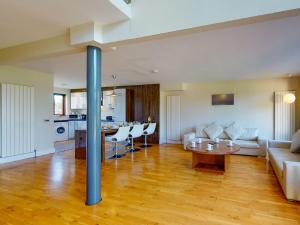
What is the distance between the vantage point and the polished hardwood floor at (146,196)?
7.48 ft

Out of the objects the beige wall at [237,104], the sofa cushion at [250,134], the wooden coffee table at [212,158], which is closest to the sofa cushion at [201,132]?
the beige wall at [237,104]

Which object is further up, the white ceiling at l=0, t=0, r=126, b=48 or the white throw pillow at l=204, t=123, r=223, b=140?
the white ceiling at l=0, t=0, r=126, b=48

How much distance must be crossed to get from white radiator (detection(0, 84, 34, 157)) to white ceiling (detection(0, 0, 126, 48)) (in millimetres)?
2419

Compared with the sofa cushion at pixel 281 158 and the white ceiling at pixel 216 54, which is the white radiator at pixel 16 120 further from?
the sofa cushion at pixel 281 158

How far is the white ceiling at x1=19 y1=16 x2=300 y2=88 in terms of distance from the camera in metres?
2.74

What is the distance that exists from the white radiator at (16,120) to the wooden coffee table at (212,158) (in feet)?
13.8

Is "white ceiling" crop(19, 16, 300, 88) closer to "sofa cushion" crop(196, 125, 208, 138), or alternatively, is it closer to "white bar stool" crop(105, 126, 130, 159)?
"white bar stool" crop(105, 126, 130, 159)

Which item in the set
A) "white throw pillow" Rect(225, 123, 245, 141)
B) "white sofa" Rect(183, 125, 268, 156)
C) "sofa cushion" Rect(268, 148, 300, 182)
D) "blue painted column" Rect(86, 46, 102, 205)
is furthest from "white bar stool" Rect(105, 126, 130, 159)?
"sofa cushion" Rect(268, 148, 300, 182)

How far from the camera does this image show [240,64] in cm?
446

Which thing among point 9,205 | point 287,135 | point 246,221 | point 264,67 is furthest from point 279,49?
point 9,205

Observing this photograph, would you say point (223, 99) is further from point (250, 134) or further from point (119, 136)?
point (119, 136)

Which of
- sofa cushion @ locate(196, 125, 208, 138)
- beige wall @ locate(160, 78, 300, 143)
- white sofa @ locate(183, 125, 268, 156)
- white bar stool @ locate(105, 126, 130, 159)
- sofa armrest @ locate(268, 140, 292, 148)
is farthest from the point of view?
sofa cushion @ locate(196, 125, 208, 138)

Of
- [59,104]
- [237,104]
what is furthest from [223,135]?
[59,104]

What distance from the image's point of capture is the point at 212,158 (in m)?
4.40
